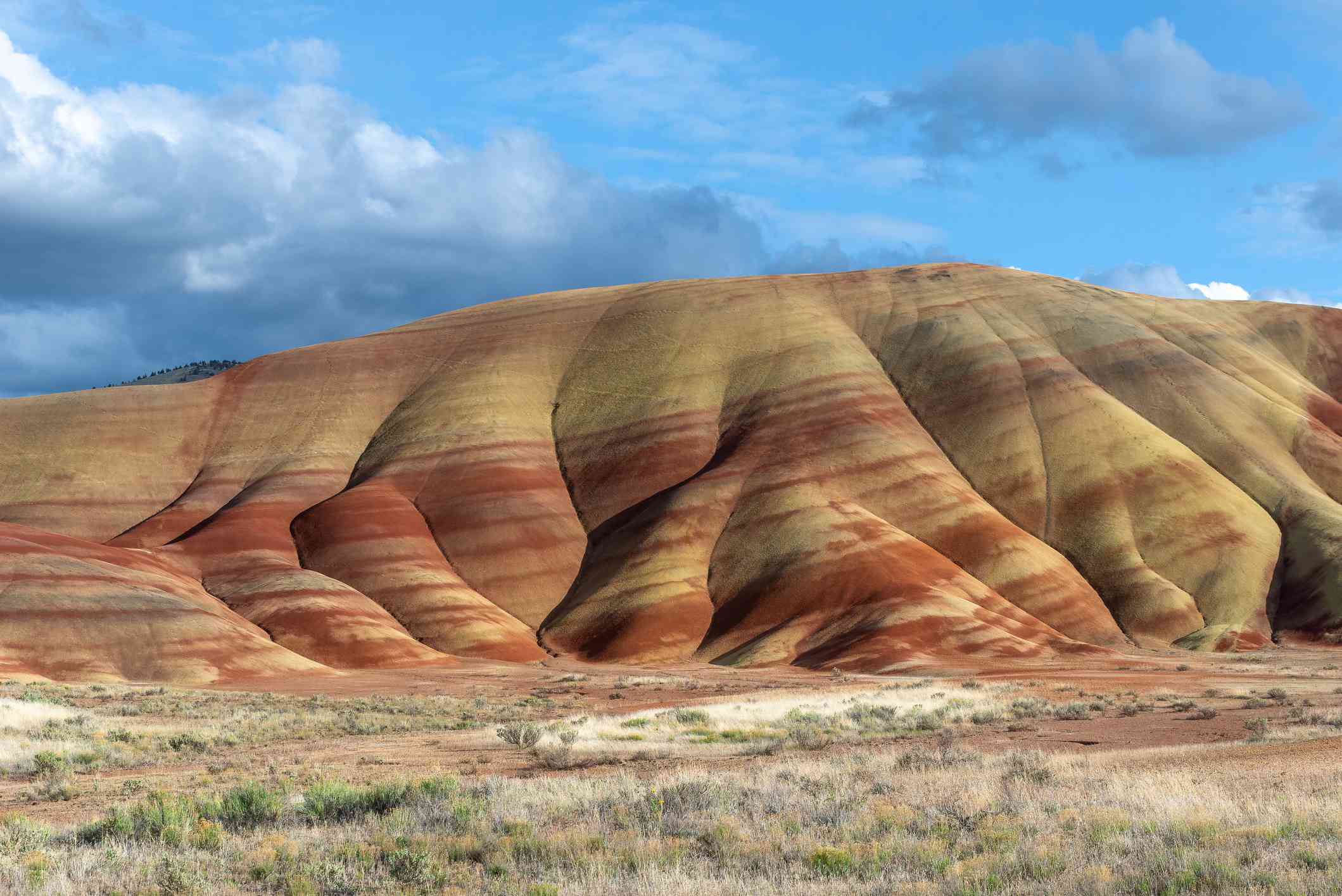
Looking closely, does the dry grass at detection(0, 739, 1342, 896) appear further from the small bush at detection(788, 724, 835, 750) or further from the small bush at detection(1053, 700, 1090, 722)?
the small bush at detection(1053, 700, 1090, 722)

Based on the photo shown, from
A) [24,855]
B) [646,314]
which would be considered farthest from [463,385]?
[24,855]

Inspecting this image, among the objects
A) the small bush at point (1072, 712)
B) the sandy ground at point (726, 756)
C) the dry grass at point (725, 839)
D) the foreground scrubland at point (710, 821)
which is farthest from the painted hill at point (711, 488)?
the dry grass at point (725, 839)

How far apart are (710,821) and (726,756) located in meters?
9.94

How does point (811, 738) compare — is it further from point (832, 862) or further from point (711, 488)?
point (711, 488)

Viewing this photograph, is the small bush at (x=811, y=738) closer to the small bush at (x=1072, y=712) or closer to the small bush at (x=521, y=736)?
the small bush at (x=521, y=736)

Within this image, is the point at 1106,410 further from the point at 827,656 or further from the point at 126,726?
the point at 126,726

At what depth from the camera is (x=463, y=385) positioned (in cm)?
11481

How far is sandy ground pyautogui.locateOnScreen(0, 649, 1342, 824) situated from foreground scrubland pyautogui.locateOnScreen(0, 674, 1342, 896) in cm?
29

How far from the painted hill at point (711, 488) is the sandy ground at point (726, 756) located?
1351cm

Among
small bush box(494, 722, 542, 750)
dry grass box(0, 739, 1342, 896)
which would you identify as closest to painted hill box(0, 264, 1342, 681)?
small bush box(494, 722, 542, 750)

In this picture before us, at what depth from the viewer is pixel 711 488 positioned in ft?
307

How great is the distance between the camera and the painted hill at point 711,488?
75062 mm

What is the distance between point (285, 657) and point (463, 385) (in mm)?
51654

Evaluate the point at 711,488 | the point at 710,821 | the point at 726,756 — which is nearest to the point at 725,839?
the point at 710,821
